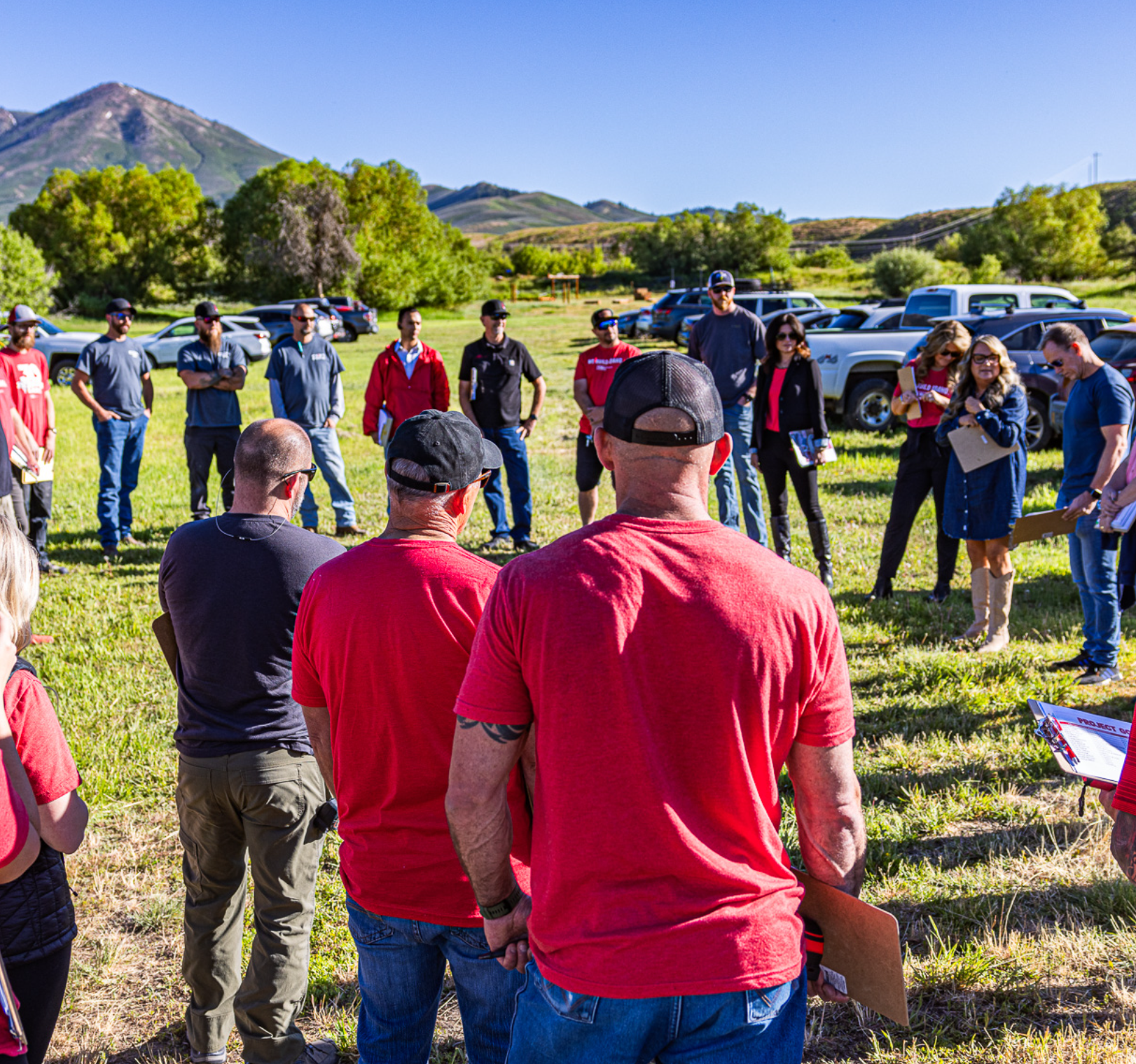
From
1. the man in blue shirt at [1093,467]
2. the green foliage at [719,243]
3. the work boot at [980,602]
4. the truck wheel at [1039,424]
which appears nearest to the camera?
the man in blue shirt at [1093,467]

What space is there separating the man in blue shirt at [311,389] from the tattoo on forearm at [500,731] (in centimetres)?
649

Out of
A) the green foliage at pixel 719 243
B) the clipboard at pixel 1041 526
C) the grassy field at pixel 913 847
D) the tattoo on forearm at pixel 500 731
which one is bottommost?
the grassy field at pixel 913 847

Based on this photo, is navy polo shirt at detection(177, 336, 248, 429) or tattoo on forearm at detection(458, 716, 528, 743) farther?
navy polo shirt at detection(177, 336, 248, 429)

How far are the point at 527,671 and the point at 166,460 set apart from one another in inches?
490

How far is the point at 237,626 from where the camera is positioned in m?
2.55

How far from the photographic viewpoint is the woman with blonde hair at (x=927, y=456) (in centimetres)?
631

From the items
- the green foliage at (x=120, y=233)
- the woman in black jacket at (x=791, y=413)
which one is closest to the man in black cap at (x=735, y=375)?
the woman in black jacket at (x=791, y=413)

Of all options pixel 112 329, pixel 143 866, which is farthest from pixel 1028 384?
pixel 143 866

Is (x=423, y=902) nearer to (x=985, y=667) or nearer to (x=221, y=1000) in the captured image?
(x=221, y=1000)

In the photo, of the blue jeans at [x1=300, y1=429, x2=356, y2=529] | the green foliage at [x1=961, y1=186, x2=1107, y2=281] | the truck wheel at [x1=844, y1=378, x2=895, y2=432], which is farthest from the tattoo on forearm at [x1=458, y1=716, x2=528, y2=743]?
the green foliage at [x1=961, y1=186, x2=1107, y2=281]

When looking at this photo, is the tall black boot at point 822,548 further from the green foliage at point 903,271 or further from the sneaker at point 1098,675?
the green foliage at point 903,271

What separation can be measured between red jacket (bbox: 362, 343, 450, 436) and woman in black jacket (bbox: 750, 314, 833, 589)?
2.67 meters

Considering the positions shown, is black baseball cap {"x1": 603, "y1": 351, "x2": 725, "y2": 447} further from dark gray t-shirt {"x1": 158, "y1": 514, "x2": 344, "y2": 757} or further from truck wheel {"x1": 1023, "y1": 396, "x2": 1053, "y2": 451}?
truck wheel {"x1": 1023, "y1": 396, "x2": 1053, "y2": 451}

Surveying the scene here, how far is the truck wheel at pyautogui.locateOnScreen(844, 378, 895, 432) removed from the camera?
13.1 meters
